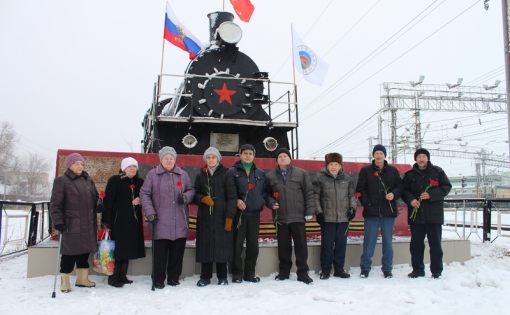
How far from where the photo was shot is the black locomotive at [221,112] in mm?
8547

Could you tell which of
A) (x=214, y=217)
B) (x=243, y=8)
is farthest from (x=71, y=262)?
(x=243, y=8)

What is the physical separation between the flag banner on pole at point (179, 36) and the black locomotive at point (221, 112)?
5.29ft

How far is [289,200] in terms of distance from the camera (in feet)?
18.7

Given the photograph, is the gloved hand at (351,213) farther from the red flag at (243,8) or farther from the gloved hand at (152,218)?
the red flag at (243,8)

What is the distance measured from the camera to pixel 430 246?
580 cm

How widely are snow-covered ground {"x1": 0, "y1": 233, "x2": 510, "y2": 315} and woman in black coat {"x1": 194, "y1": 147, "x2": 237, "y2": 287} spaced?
291mm

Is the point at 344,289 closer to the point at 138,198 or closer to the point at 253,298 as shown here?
the point at 253,298

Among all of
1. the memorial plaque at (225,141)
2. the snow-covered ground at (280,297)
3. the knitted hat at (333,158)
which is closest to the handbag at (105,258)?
the snow-covered ground at (280,297)

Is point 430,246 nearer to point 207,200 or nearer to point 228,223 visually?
point 228,223

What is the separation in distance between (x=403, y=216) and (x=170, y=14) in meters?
7.22

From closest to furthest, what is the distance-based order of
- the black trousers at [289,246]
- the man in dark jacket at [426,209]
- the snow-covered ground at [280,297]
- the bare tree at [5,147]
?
the snow-covered ground at [280,297] < the black trousers at [289,246] < the man in dark jacket at [426,209] < the bare tree at [5,147]

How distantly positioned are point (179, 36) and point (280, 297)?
8326 mm

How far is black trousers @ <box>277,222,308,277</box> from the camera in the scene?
5645 mm

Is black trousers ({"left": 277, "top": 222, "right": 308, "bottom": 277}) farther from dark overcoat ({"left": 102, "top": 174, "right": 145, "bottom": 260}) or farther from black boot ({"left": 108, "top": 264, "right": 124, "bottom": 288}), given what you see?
black boot ({"left": 108, "top": 264, "right": 124, "bottom": 288})
